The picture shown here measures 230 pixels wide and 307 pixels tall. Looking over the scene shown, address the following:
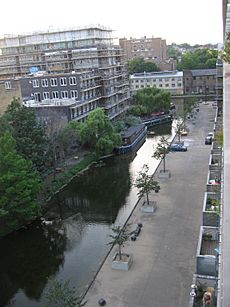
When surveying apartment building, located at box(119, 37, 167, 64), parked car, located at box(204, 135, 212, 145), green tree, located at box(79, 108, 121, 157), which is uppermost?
apartment building, located at box(119, 37, 167, 64)

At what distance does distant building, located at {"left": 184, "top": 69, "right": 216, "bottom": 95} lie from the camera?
2482 inches

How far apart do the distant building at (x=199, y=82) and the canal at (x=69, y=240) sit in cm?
3918

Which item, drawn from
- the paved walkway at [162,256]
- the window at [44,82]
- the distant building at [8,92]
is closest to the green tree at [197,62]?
the window at [44,82]

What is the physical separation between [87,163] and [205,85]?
39.8m

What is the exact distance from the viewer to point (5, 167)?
1872cm

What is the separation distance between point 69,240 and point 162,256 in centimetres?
538

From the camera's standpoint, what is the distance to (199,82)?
63.4 meters

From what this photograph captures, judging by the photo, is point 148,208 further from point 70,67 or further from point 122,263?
point 70,67

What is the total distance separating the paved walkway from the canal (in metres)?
1.26

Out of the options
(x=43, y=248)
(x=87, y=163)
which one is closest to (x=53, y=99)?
(x=87, y=163)

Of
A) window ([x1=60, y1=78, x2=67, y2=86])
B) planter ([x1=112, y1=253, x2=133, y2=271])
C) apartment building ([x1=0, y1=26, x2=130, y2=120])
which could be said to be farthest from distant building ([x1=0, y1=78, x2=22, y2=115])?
planter ([x1=112, y1=253, x2=133, y2=271])

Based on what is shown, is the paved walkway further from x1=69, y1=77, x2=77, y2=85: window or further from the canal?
x1=69, y1=77, x2=77, y2=85: window

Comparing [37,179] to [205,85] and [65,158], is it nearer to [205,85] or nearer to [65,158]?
[65,158]

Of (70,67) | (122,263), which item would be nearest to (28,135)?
(122,263)
